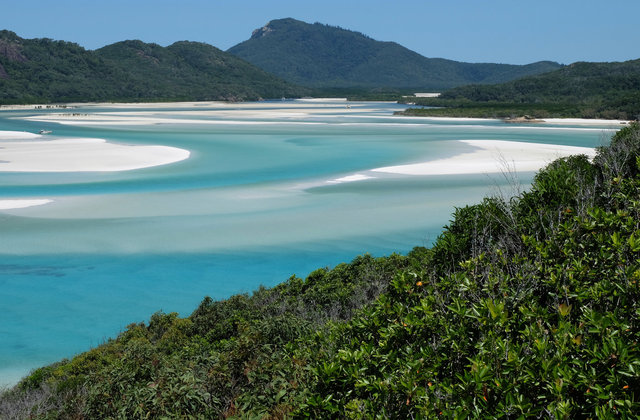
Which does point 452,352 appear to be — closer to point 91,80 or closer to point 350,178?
point 350,178

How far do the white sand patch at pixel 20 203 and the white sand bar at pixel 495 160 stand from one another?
14689 mm

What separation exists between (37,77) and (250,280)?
478ft

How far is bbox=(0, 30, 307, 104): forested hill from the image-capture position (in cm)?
13138

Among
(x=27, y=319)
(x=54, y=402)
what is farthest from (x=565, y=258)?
(x=27, y=319)

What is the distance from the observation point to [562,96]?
99000 millimetres

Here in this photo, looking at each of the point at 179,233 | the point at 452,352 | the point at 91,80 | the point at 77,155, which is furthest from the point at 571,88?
the point at 91,80

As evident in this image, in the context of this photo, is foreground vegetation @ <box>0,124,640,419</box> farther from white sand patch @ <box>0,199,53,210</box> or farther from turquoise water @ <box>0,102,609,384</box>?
white sand patch @ <box>0,199,53,210</box>

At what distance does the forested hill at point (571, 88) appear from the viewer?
305 feet

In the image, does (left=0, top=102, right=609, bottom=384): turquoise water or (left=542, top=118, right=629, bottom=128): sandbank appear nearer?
(left=0, top=102, right=609, bottom=384): turquoise water

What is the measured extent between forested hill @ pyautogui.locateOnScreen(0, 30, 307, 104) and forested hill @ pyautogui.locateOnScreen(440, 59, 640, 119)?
67.7 metres

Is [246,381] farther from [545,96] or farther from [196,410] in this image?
[545,96]

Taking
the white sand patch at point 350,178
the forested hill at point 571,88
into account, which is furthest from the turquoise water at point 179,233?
the forested hill at point 571,88

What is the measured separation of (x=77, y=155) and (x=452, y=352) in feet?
103

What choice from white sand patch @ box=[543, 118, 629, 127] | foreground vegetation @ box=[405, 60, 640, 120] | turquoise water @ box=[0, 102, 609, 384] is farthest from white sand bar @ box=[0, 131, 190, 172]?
foreground vegetation @ box=[405, 60, 640, 120]
